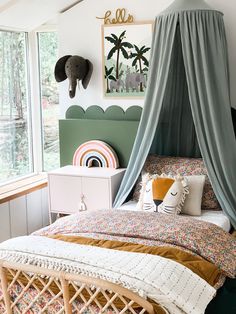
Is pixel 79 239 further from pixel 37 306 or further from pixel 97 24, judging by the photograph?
pixel 97 24

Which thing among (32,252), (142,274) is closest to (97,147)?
(32,252)

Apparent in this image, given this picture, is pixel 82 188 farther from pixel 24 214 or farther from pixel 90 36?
pixel 90 36

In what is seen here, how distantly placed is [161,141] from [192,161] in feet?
1.24

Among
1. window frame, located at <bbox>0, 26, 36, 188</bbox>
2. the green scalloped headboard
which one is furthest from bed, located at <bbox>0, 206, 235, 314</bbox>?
window frame, located at <bbox>0, 26, 36, 188</bbox>

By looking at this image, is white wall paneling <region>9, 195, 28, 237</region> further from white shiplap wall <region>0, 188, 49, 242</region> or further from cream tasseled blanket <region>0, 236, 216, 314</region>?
cream tasseled blanket <region>0, 236, 216, 314</region>

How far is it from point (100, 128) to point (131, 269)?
7.51 feet

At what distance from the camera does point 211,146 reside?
355cm

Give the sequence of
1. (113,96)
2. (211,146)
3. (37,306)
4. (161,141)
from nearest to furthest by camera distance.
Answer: (37,306)
(211,146)
(161,141)
(113,96)

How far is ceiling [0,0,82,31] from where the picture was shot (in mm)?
3971

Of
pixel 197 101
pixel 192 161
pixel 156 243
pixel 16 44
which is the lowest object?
pixel 156 243

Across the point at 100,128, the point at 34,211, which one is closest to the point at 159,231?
the point at 100,128

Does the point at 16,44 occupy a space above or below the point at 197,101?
above

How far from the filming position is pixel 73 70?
427cm

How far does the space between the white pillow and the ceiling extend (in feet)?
6.49
